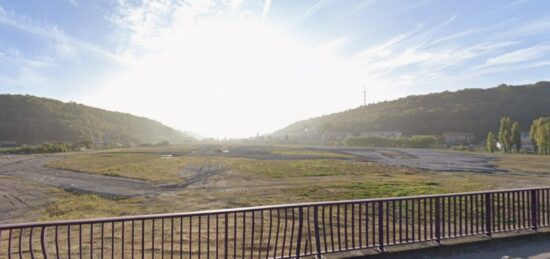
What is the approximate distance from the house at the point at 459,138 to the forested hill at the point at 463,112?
326 cm

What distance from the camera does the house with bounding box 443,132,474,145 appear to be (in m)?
107

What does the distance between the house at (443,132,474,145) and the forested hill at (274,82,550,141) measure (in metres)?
3.26

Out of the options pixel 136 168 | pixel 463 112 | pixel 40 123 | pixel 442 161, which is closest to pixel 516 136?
pixel 442 161

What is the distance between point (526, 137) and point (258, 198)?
103619 millimetres

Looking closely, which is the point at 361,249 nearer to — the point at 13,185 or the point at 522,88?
the point at 13,185

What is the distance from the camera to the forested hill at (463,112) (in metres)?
116

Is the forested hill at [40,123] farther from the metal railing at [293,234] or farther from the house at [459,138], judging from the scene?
the house at [459,138]

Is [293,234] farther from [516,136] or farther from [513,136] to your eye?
[516,136]

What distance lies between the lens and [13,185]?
71.5 feet

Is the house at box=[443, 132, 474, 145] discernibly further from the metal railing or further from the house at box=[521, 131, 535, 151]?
the metal railing

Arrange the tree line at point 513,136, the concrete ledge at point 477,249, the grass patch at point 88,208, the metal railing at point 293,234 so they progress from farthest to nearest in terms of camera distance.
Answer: the tree line at point 513,136 < the grass patch at point 88,208 < the metal railing at point 293,234 < the concrete ledge at point 477,249

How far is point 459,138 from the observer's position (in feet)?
364

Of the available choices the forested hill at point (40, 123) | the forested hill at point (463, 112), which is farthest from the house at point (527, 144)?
the forested hill at point (40, 123)

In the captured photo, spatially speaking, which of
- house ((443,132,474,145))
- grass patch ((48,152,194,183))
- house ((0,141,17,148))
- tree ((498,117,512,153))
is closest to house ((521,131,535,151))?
tree ((498,117,512,153))
